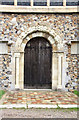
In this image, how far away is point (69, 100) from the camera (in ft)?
18.3

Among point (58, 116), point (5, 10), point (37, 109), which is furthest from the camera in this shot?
point (5, 10)

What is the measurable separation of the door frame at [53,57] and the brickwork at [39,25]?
24 cm

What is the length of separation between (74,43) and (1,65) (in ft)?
11.3

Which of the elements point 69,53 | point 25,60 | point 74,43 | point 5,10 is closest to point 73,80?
point 69,53

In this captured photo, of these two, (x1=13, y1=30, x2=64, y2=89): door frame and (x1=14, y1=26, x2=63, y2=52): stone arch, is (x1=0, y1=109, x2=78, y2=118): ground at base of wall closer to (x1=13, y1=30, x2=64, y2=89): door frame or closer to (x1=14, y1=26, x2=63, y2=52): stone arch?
(x1=13, y1=30, x2=64, y2=89): door frame

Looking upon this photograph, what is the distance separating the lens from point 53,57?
6.97m

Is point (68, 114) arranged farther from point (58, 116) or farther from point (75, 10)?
point (75, 10)

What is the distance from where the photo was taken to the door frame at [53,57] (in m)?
6.82

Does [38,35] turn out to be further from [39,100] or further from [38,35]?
[39,100]

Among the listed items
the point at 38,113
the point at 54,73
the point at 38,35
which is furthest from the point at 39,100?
the point at 38,35

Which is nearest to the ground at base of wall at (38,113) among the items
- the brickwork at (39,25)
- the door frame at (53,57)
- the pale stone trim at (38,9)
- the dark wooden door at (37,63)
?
the door frame at (53,57)

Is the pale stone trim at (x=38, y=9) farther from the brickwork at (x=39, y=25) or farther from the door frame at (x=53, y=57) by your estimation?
the door frame at (x=53, y=57)

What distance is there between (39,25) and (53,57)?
61.9 inches

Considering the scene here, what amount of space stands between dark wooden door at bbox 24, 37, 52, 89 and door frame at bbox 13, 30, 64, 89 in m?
0.22
